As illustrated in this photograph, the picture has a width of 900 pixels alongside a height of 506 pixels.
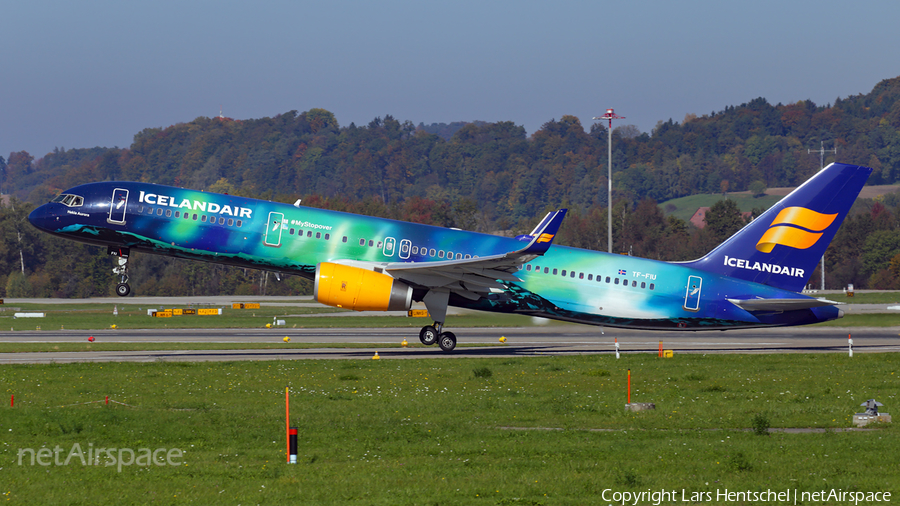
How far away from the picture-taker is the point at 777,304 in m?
34.9

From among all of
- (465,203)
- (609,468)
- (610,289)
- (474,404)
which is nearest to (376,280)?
(610,289)

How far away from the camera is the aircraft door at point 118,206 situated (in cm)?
3313

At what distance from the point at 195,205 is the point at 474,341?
53.9 ft

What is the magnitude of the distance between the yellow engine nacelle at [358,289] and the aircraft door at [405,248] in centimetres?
126

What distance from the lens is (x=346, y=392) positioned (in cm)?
2344

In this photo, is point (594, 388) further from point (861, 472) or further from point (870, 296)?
point (870, 296)

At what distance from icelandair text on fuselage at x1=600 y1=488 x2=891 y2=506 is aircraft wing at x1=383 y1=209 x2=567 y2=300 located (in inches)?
735

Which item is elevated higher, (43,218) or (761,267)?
(43,218)

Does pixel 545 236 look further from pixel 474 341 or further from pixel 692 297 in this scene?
pixel 474 341

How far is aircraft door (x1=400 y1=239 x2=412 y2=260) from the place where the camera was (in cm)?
3456

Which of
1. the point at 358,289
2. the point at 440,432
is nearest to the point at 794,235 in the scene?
the point at 358,289

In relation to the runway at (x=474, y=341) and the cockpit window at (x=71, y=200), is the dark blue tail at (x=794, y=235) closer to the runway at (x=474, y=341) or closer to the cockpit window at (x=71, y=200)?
the runway at (x=474, y=341)

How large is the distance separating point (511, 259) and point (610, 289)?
19.1 ft

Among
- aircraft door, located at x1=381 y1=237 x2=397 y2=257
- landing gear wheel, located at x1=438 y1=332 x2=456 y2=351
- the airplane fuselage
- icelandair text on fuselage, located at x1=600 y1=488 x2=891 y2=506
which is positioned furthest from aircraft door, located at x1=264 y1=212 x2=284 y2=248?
icelandair text on fuselage, located at x1=600 y1=488 x2=891 y2=506
